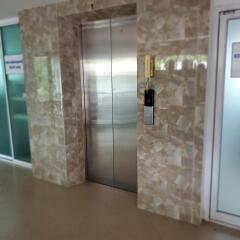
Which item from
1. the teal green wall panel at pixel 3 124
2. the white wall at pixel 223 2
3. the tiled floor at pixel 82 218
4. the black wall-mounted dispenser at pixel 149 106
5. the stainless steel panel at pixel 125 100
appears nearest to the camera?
the white wall at pixel 223 2

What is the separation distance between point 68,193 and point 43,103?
4.25 ft

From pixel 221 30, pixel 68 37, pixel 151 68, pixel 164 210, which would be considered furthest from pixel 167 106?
pixel 68 37

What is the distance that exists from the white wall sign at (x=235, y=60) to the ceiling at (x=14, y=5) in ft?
7.20

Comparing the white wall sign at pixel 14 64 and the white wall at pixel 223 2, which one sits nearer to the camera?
the white wall at pixel 223 2

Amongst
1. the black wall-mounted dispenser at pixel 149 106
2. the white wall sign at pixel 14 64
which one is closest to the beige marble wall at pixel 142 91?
the black wall-mounted dispenser at pixel 149 106

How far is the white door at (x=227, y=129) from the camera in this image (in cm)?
244

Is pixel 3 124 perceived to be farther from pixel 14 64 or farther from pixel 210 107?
pixel 210 107

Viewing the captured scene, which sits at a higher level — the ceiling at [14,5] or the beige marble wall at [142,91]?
the ceiling at [14,5]

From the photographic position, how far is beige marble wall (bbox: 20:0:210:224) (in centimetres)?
252

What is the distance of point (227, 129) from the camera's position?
260 cm

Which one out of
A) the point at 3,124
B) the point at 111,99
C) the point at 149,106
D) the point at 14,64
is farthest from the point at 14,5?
the point at 149,106

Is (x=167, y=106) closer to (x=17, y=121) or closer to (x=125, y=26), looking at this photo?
(x=125, y=26)

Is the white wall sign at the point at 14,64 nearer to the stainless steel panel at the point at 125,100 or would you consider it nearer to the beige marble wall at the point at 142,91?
the beige marble wall at the point at 142,91

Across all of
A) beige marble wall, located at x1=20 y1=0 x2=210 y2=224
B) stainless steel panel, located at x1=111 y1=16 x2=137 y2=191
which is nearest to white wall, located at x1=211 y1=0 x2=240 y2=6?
beige marble wall, located at x1=20 y1=0 x2=210 y2=224
